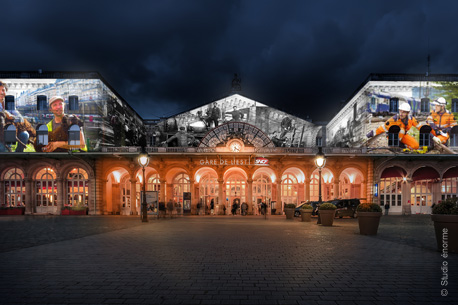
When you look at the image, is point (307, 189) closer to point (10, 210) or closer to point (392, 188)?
point (392, 188)

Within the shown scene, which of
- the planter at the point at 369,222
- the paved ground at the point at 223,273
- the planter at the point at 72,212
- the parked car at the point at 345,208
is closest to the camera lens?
the paved ground at the point at 223,273

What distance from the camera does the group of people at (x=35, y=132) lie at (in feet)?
111

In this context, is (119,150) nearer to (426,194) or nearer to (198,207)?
(198,207)

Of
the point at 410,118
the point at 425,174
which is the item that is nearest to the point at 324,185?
the point at 425,174

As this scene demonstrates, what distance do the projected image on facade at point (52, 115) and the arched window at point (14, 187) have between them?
2.42m

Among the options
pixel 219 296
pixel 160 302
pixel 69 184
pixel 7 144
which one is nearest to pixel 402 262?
pixel 219 296

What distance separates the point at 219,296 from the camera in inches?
206

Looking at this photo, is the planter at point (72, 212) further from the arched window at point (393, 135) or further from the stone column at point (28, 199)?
the arched window at point (393, 135)

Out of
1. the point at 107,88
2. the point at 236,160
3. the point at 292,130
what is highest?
the point at 107,88

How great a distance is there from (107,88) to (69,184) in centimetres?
1123

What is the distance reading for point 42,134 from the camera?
112 ft

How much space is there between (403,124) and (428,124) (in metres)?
2.48

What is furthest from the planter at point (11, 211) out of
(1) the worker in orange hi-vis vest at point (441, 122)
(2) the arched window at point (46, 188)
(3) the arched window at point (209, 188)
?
(1) the worker in orange hi-vis vest at point (441, 122)

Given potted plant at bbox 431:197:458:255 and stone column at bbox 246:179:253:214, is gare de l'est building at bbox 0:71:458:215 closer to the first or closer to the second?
stone column at bbox 246:179:253:214
